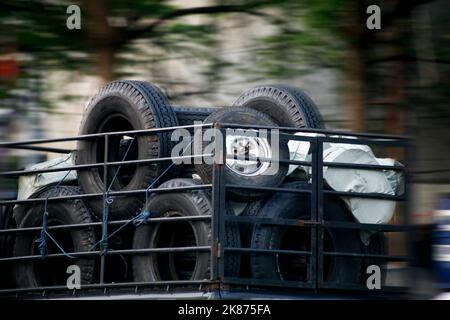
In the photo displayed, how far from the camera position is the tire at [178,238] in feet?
20.8

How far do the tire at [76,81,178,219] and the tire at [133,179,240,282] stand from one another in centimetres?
21

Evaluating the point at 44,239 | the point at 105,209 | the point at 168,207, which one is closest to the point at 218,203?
the point at 168,207

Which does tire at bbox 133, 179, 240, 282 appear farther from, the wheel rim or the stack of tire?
the wheel rim

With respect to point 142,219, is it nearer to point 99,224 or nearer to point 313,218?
point 99,224

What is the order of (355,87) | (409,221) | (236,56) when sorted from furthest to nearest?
(236,56)
(355,87)
(409,221)

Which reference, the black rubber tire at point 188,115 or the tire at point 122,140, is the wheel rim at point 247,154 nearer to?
the tire at point 122,140

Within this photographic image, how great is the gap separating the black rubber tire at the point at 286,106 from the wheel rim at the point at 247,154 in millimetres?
1054

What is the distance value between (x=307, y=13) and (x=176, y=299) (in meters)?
5.08

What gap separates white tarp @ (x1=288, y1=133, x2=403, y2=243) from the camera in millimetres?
6758

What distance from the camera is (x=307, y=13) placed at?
1064 cm

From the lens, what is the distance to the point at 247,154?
21.3 feet

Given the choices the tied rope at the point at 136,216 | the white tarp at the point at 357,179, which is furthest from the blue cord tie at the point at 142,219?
the white tarp at the point at 357,179

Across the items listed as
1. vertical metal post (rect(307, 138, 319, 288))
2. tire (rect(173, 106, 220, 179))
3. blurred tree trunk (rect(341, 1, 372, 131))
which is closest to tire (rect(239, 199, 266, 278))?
vertical metal post (rect(307, 138, 319, 288))

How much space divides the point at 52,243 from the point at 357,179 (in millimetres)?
1962
